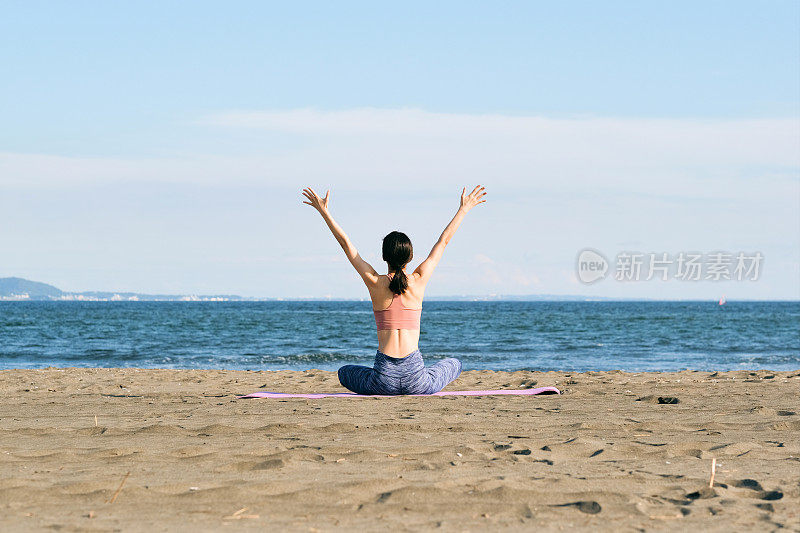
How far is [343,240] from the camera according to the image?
7.08 metres

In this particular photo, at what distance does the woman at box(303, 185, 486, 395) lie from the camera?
698 centimetres

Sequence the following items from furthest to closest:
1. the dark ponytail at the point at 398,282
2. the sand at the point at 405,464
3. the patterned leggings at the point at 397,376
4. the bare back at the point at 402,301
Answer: the patterned leggings at the point at 397,376, the bare back at the point at 402,301, the dark ponytail at the point at 398,282, the sand at the point at 405,464

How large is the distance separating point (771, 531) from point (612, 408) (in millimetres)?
4354

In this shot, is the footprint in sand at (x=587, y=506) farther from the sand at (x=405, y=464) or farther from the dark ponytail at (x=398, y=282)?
the dark ponytail at (x=398, y=282)

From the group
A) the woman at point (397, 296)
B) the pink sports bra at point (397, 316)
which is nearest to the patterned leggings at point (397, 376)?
the woman at point (397, 296)

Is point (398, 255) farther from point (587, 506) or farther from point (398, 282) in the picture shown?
point (587, 506)

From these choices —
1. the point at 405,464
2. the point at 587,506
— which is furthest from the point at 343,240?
the point at 587,506

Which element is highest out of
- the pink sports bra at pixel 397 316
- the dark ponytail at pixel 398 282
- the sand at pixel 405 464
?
the dark ponytail at pixel 398 282

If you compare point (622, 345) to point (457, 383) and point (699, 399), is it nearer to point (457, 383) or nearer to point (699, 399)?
point (457, 383)

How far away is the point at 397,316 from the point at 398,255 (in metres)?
0.59

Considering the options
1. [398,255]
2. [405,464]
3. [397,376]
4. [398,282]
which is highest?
[398,255]

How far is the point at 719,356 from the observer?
23578 millimetres

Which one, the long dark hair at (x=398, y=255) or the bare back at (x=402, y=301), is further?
the bare back at (x=402, y=301)

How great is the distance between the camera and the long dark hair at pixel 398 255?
22.7 ft
